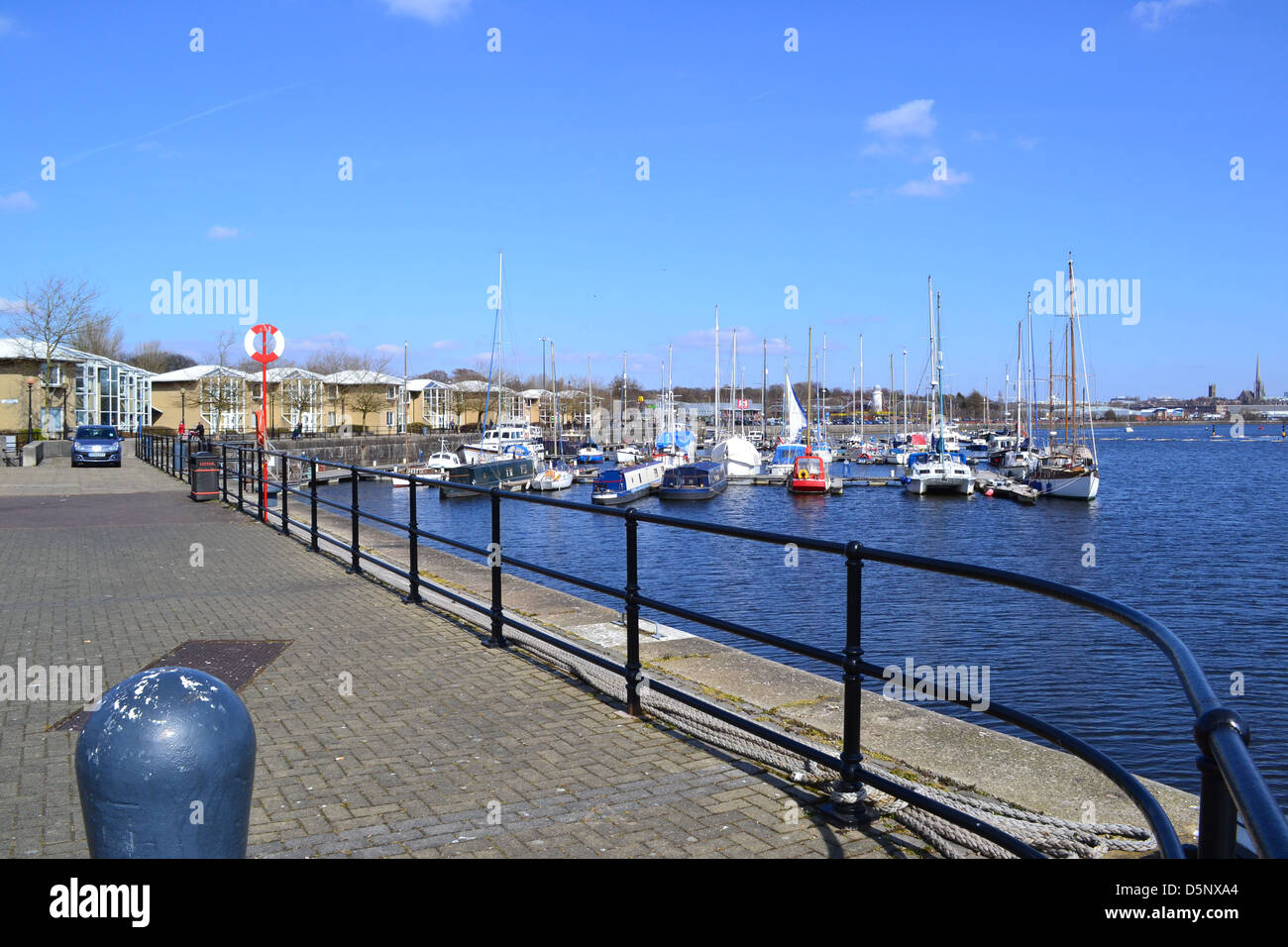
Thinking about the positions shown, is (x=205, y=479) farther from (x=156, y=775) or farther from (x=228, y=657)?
(x=156, y=775)

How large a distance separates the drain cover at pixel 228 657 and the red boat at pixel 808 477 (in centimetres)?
5120

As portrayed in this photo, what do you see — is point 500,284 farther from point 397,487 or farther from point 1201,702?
point 1201,702

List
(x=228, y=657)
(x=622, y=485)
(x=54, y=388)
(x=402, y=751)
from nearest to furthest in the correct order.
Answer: (x=402, y=751), (x=228, y=657), (x=54, y=388), (x=622, y=485)

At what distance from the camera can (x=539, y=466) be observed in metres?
76.7

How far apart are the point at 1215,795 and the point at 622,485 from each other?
51247mm

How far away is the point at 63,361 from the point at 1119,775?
207 ft

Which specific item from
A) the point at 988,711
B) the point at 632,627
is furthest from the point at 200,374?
the point at 988,711

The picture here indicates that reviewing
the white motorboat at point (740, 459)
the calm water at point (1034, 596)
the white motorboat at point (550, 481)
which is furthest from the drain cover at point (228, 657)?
the white motorboat at point (740, 459)

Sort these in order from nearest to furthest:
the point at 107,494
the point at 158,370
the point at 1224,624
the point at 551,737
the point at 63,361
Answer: the point at 551,737 < the point at 1224,624 < the point at 107,494 < the point at 63,361 < the point at 158,370

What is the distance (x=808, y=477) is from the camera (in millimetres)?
58219

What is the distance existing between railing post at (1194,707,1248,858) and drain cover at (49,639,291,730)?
587 cm

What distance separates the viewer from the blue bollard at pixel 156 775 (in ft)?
9.24

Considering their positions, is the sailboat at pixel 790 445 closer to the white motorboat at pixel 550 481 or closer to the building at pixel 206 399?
the white motorboat at pixel 550 481
